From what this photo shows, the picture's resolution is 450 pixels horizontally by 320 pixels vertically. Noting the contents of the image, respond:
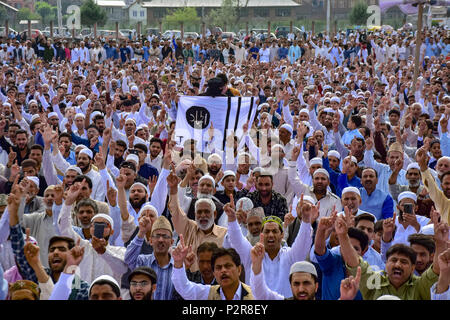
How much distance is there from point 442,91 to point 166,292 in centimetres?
938

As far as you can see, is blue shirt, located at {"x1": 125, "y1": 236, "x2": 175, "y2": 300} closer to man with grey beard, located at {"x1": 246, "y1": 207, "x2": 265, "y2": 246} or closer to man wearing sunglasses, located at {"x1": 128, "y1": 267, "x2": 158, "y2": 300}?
man wearing sunglasses, located at {"x1": 128, "y1": 267, "x2": 158, "y2": 300}

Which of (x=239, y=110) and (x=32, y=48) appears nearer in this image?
(x=239, y=110)

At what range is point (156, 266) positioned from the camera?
4.68 metres

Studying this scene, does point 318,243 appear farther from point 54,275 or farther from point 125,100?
point 125,100

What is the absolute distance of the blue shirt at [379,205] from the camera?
649 cm

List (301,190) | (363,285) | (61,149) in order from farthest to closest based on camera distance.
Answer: (61,149) < (301,190) < (363,285)

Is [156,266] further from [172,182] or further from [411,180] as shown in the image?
[411,180]

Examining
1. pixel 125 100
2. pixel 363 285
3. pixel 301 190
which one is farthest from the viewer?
pixel 125 100

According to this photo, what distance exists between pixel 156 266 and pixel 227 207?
600 millimetres

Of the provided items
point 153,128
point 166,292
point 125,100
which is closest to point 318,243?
point 166,292

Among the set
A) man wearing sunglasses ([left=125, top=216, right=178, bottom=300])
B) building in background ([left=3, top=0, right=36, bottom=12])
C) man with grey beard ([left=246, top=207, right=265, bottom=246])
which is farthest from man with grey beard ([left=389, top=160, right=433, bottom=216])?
building in background ([left=3, top=0, right=36, bottom=12])

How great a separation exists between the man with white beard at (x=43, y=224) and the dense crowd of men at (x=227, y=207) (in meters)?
0.01

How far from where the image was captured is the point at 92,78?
46.0 feet

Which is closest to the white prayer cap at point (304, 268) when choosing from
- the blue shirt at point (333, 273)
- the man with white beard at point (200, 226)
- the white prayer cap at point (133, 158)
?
the blue shirt at point (333, 273)
